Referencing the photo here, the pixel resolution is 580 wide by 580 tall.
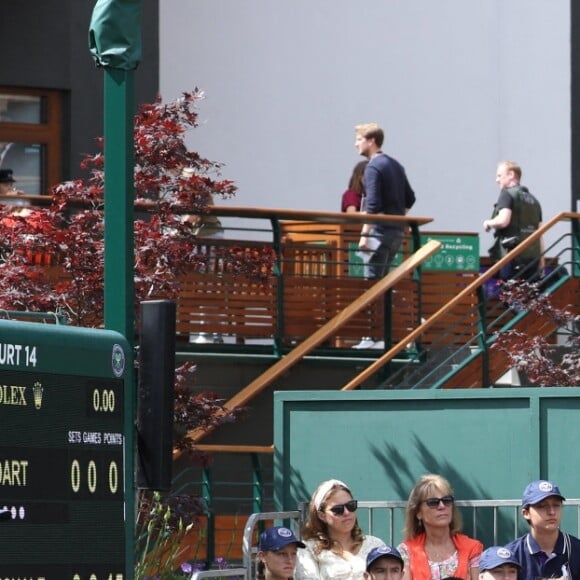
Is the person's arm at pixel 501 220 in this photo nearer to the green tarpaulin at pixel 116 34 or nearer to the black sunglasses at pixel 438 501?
the black sunglasses at pixel 438 501

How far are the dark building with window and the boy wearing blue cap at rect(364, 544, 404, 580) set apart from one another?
9.55 metres

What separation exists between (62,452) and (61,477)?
0.09m

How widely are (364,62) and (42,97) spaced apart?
4.33 metres

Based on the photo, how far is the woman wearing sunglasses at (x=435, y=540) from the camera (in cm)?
998

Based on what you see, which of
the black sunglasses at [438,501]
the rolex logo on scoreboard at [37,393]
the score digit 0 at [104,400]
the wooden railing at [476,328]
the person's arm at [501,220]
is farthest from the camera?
the person's arm at [501,220]

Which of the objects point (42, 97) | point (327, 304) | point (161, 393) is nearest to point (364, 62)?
point (42, 97)

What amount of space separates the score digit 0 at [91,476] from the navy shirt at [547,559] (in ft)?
12.4

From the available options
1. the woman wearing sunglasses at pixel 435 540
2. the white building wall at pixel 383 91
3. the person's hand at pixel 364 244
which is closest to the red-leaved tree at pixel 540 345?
the person's hand at pixel 364 244

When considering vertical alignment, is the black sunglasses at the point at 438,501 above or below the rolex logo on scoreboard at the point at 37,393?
below

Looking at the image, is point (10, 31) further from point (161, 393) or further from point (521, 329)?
point (161, 393)

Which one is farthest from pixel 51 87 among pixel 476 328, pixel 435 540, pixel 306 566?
pixel 435 540

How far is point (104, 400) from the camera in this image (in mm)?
6617

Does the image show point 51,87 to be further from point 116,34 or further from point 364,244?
point 116,34

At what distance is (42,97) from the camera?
1866cm
